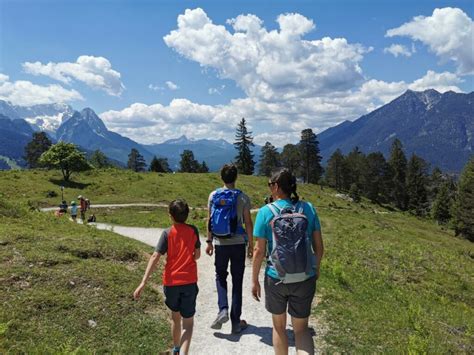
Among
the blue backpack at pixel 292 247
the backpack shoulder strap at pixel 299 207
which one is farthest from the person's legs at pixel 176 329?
the backpack shoulder strap at pixel 299 207

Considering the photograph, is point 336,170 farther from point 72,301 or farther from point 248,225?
point 72,301

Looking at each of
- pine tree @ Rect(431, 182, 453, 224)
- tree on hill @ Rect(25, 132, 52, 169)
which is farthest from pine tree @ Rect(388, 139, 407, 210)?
tree on hill @ Rect(25, 132, 52, 169)

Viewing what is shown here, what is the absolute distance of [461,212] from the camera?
2758 inches

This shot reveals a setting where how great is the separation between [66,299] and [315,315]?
5.98 m

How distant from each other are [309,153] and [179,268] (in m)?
94.8

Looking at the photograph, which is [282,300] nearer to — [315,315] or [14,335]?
[315,315]

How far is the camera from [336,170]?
106 metres

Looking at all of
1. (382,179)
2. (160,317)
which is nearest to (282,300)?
(160,317)

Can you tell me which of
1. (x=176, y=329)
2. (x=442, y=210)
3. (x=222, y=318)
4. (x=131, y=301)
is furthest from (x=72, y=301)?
(x=442, y=210)

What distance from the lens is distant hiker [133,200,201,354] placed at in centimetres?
639

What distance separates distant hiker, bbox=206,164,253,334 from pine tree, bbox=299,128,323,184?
91.0m

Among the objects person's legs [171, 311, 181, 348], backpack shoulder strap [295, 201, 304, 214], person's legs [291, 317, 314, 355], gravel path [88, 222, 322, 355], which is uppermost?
backpack shoulder strap [295, 201, 304, 214]

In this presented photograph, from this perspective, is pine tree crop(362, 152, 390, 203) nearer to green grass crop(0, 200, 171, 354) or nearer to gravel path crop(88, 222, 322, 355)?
gravel path crop(88, 222, 322, 355)

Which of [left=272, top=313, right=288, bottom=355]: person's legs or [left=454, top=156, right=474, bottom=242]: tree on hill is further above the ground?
[left=272, top=313, right=288, bottom=355]: person's legs
